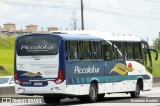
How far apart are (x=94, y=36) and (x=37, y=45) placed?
380cm

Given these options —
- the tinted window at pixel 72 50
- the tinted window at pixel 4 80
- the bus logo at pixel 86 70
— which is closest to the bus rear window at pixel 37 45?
the tinted window at pixel 72 50

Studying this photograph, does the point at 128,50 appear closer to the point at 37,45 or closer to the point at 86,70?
the point at 86,70

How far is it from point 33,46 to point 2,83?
1348 cm

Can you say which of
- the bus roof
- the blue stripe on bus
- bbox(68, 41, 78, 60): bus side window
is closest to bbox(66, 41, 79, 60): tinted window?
bbox(68, 41, 78, 60): bus side window

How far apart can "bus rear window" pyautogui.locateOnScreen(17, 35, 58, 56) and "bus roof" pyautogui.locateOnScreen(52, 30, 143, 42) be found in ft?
2.03

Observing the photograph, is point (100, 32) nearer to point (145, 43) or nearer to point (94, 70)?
point (94, 70)

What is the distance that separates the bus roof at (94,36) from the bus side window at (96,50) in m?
0.28

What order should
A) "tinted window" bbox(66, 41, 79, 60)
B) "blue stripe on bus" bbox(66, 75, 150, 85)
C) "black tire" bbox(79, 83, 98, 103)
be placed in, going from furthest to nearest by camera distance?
1. "black tire" bbox(79, 83, 98, 103)
2. "blue stripe on bus" bbox(66, 75, 150, 85)
3. "tinted window" bbox(66, 41, 79, 60)

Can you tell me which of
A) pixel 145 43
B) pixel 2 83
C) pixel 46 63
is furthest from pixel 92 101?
pixel 2 83

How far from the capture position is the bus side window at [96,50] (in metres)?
30.7

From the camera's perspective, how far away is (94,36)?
1228 inches

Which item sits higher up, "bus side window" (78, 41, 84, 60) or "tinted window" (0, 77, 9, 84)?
"bus side window" (78, 41, 84, 60)

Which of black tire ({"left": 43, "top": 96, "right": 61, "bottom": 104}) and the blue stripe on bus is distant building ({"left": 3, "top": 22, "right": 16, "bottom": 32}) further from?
black tire ({"left": 43, "top": 96, "right": 61, "bottom": 104})

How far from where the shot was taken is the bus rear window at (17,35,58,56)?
2805 centimetres
